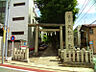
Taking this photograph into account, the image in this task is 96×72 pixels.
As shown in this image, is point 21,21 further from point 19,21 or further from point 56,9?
point 56,9

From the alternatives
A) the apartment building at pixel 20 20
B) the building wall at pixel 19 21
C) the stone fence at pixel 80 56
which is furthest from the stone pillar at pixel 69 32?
the building wall at pixel 19 21

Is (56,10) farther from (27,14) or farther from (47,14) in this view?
(27,14)

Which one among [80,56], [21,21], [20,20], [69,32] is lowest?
[80,56]

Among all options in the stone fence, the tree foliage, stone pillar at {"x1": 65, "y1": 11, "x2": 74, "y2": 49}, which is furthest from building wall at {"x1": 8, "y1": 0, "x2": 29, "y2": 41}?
the stone fence

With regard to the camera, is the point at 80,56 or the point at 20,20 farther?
the point at 20,20

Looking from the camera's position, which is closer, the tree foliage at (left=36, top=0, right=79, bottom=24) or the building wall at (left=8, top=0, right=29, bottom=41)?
the tree foliage at (left=36, top=0, right=79, bottom=24)

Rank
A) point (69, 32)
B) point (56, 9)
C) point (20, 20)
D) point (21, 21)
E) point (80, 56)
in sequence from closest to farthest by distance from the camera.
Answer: point (80, 56), point (69, 32), point (56, 9), point (21, 21), point (20, 20)

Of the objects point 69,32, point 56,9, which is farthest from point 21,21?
point 69,32

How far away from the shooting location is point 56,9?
1706 centimetres

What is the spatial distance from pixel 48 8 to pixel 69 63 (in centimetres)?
1300

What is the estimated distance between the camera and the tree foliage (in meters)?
16.6

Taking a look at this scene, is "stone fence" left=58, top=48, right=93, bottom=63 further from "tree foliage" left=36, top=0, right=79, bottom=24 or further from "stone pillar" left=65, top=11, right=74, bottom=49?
"tree foliage" left=36, top=0, right=79, bottom=24

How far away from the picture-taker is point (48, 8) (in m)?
17.3

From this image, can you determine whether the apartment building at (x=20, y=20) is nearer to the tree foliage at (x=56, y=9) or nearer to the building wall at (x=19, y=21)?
the building wall at (x=19, y=21)
